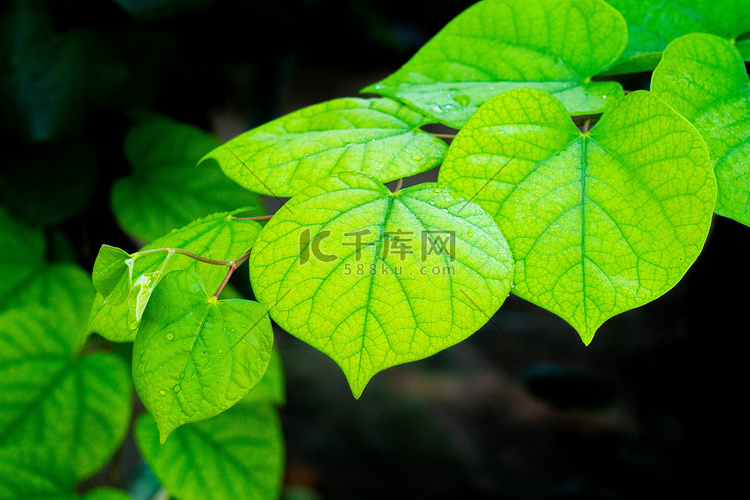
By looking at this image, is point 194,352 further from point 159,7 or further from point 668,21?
point 159,7

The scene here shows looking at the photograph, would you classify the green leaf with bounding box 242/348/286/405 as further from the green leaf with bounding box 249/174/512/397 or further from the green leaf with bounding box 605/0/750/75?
the green leaf with bounding box 605/0/750/75

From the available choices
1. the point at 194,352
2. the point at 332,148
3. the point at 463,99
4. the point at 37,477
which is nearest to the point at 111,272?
the point at 194,352

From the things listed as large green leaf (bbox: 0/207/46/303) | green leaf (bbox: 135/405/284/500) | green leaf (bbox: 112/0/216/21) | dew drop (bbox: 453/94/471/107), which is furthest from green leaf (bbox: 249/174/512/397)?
large green leaf (bbox: 0/207/46/303)

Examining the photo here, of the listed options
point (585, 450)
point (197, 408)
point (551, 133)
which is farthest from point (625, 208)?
point (585, 450)

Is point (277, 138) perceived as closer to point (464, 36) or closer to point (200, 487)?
point (464, 36)

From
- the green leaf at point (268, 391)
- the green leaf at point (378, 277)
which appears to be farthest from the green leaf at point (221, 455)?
the green leaf at point (378, 277)

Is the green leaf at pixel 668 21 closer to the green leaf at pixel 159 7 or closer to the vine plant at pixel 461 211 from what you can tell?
the vine plant at pixel 461 211
